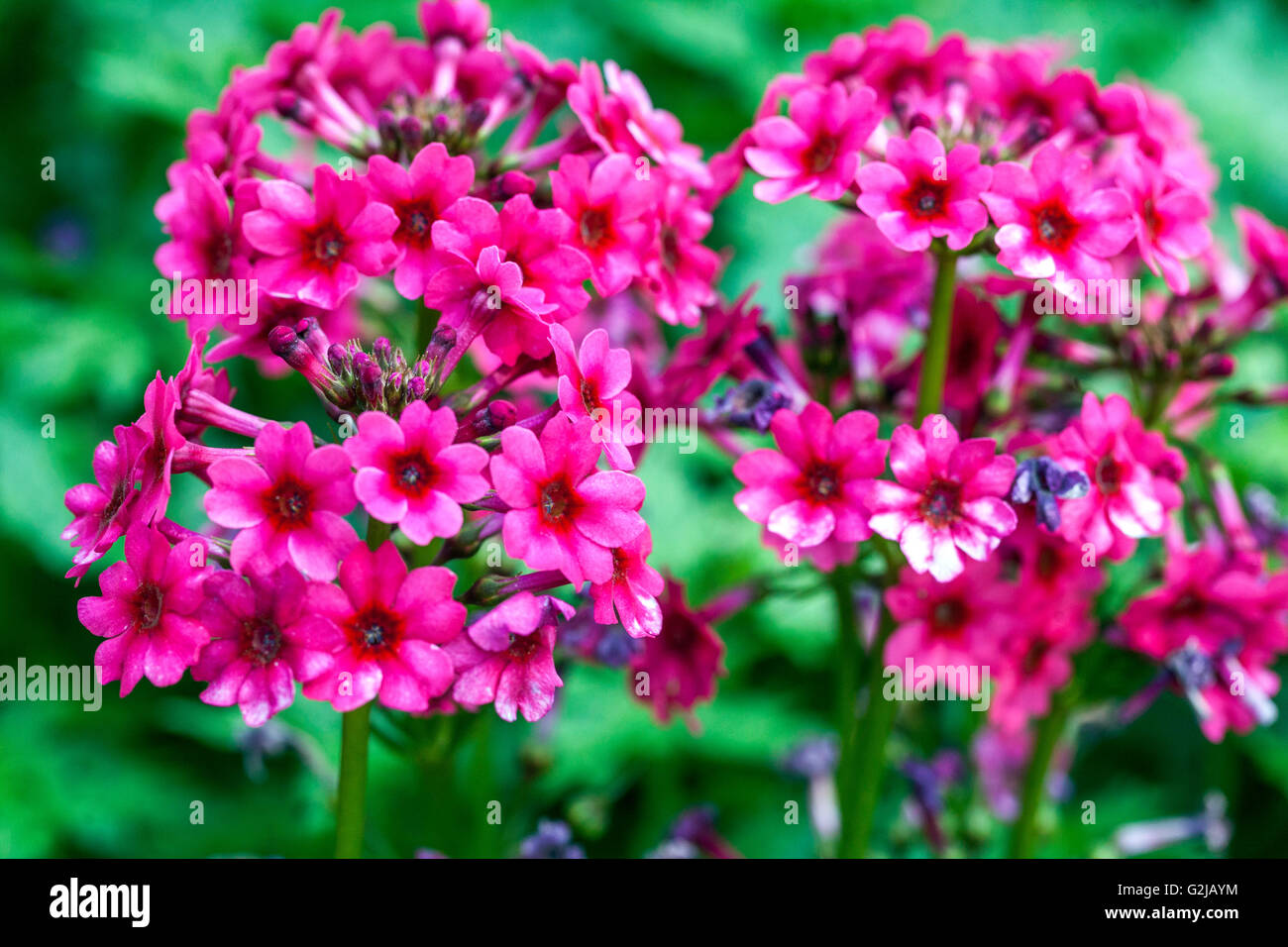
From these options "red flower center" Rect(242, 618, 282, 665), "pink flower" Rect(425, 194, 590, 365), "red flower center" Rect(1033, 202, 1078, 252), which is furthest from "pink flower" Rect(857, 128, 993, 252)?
"red flower center" Rect(242, 618, 282, 665)

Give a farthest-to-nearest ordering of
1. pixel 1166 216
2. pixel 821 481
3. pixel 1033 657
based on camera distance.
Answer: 1. pixel 1033 657
2. pixel 1166 216
3. pixel 821 481

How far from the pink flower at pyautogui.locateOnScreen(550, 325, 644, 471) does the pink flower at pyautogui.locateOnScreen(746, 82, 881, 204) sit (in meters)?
0.56

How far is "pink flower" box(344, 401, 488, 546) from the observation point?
5.90 feet

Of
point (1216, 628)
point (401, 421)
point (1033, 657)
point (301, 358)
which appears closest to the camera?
point (401, 421)

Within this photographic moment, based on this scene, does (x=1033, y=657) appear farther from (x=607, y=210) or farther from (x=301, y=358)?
(x=301, y=358)

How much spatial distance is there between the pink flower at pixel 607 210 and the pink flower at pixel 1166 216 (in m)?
1.00

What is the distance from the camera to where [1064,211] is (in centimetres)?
224

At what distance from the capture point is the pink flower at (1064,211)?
2191mm

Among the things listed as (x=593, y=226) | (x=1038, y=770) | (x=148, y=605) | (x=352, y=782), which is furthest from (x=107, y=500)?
(x=1038, y=770)

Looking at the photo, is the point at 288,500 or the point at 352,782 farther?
the point at 352,782

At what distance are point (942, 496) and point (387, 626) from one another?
1.07 m

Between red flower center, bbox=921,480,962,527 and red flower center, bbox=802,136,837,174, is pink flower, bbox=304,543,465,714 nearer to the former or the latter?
red flower center, bbox=921,480,962,527

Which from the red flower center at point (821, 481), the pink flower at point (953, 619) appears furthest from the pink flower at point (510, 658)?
the pink flower at point (953, 619)

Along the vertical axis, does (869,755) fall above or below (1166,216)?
below
